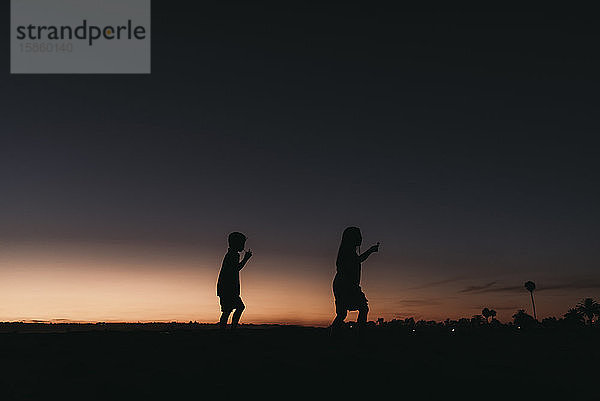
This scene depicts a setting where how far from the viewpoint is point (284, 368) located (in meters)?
9.62

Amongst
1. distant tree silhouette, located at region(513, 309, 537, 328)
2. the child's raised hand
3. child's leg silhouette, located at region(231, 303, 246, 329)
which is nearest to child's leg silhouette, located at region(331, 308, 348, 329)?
the child's raised hand

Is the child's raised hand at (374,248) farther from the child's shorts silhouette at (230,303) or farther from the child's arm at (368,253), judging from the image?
the child's shorts silhouette at (230,303)

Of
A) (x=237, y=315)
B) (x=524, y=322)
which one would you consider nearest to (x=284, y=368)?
(x=237, y=315)

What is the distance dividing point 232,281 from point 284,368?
4016mm

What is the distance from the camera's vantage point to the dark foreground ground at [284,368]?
328 inches

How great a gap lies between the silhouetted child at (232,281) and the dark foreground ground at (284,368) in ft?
1.76

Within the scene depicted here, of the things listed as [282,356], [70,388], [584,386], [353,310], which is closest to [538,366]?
[584,386]

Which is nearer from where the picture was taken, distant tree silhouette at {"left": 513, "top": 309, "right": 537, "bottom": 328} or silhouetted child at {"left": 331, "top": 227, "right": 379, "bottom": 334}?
silhouetted child at {"left": 331, "top": 227, "right": 379, "bottom": 334}

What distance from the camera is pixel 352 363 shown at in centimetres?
1005

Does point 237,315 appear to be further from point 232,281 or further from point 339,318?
point 339,318

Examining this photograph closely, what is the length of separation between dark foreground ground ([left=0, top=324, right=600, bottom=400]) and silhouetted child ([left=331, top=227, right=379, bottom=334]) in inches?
22.1

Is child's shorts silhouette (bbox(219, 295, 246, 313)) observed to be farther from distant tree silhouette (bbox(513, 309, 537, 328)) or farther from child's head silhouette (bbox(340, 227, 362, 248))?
distant tree silhouette (bbox(513, 309, 537, 328))

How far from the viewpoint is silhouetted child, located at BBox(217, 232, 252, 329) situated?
13305mm

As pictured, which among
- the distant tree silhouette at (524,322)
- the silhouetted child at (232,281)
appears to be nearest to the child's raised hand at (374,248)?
the silhouetted child at (232,281)
